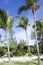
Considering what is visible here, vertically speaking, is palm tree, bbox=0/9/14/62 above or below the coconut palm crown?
below

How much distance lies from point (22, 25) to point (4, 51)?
972 cm

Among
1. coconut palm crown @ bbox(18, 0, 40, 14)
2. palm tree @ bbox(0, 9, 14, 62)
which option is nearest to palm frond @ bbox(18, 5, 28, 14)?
coconut palm crown @ bbox(18, 0, 40, 14)

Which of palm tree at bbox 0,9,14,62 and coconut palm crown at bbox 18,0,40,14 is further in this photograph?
palm tree at bbox 0,9,14,62

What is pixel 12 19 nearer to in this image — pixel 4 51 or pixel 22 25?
pixel 22 25

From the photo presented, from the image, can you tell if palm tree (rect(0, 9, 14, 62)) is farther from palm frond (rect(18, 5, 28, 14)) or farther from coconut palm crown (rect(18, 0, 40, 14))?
coconut palm crown (rect(18, 0, 40, 14))

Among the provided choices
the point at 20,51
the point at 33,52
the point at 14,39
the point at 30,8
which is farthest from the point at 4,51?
the point at 30,8

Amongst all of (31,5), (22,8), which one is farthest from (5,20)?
(31,5)

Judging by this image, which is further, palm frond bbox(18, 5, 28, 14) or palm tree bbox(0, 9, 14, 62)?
palm tree bbox(0, 9, 14, 62)

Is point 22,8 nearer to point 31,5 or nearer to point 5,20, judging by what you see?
point 31,5

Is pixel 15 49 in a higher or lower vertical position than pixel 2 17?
lower

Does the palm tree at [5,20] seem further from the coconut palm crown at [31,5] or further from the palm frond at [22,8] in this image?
the coconut palm crown at [31,5]

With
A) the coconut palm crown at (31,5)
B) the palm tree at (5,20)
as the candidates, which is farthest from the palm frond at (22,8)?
the palm tree at (5,20)

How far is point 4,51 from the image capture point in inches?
1574

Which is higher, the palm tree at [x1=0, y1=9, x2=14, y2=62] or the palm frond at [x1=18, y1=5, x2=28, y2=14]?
the palm frond at [x1=18, y1=5, x2=28, y2=14]
